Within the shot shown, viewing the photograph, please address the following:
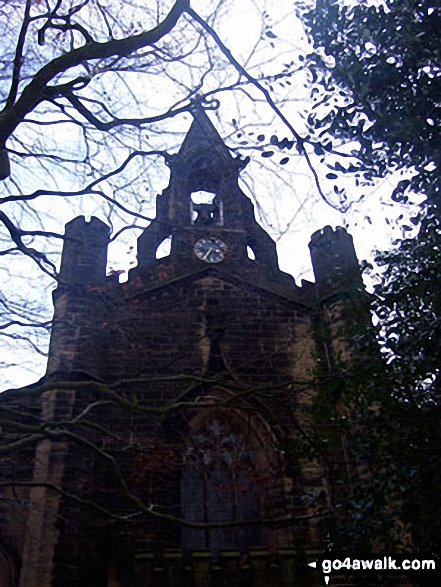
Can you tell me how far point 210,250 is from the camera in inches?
602

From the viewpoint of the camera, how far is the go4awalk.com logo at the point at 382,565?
18.6 ft

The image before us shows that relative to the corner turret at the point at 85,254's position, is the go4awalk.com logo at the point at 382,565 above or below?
below

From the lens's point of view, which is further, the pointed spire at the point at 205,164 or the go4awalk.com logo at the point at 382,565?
the pointed spire at the point at 205,164

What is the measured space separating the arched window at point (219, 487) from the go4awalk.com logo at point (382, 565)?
150 inches

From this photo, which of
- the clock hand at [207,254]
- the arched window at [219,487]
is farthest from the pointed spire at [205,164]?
the arched window at [219,487]

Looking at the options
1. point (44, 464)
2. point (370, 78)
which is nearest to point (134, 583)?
point (44, 464)

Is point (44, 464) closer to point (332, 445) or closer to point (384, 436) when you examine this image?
point (332, 445)

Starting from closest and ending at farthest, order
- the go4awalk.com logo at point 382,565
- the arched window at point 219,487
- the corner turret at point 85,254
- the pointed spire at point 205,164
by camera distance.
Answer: the go4awalk.com logo at point 382,565 < the arched window at point 219,487 < the corner turret at point 85,254 < the pointed spire at point 205,164

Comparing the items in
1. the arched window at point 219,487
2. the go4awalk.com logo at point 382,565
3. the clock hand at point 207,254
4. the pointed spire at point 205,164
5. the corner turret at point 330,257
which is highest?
the pointed spire at point 205,164

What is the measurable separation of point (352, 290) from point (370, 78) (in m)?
2.46

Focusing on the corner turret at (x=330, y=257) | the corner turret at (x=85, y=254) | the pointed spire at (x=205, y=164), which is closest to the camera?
the corner turret at (x=85, y=254)

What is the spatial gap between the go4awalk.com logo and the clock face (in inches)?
344

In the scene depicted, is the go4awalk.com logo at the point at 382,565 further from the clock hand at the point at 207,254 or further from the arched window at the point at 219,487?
the clock hand at the point at 207,254

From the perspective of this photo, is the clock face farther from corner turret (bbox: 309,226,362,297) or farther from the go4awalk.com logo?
the go4awalk.com logo
